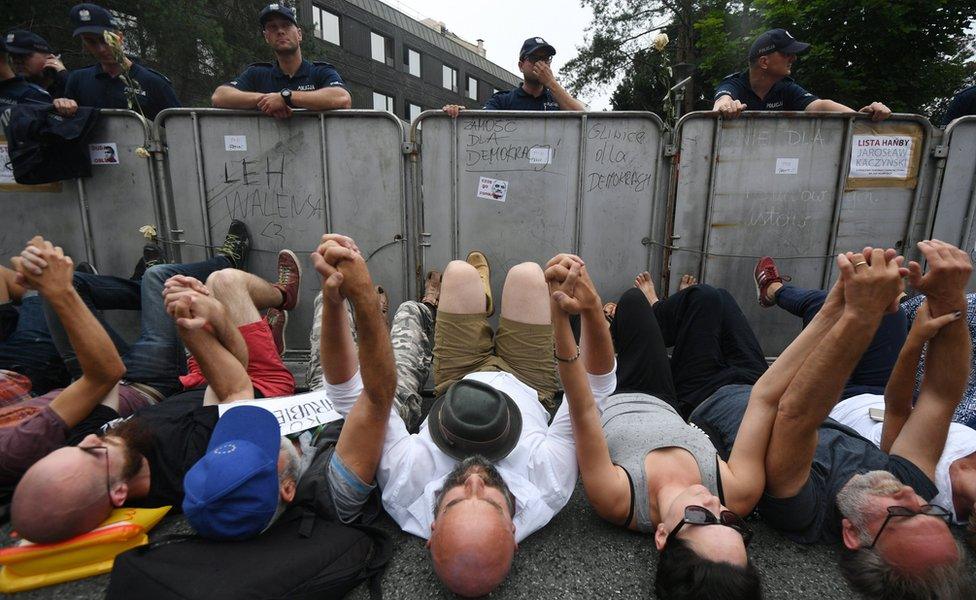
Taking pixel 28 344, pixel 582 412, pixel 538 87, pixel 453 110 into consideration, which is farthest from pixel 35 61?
pixel 582 412

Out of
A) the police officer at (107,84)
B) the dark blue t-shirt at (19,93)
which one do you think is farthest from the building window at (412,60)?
the dark blue t-shirt at (19,93)

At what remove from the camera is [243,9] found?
1225cm

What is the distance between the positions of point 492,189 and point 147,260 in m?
2.99

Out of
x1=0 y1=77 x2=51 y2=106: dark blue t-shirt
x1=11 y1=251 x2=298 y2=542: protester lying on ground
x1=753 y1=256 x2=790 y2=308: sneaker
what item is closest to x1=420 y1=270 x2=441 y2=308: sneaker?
x1=11 y1=251 x2=298 y2=542: protester lying on ground

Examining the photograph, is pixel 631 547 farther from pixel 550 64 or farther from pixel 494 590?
pixel 550 64

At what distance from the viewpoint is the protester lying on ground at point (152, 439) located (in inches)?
66.4

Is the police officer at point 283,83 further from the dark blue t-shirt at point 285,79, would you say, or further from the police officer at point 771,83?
the police officer at point 771,83

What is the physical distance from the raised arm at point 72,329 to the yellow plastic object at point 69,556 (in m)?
0.66

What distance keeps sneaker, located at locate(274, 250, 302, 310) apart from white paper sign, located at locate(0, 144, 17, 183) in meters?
2.39

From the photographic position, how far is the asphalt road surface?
1776 mm

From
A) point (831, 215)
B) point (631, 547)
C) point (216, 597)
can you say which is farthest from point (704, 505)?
point (831, 215)

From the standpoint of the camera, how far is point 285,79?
4.00 m

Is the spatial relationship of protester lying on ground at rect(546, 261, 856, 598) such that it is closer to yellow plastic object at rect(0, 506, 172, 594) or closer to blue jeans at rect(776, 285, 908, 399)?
blue jeans at rect(776, 285, 908, 399)

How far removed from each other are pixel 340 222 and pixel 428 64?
1234 inches
